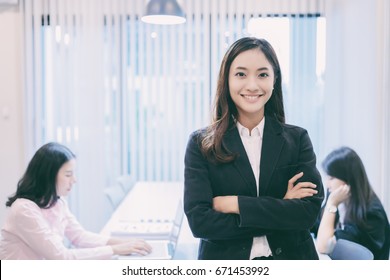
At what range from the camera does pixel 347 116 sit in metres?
1.79

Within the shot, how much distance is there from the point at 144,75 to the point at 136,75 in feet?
0.11

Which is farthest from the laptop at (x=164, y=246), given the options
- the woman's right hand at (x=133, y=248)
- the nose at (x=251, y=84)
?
the nose at (x=251, y=84)

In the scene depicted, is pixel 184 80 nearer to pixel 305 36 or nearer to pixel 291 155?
pixel 305 36

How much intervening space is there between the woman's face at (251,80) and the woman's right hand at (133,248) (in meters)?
0.56

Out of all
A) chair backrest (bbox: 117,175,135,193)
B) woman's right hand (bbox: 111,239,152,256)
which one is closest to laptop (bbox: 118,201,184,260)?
woman's right hand (bbox: 111,239,152,256)

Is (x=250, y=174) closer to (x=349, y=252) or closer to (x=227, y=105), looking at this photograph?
(x=227, y=105)

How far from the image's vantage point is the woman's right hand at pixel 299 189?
58.1 inches

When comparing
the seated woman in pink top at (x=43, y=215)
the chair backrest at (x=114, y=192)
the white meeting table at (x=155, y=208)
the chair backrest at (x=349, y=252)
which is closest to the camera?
the chair backrest at (x=349, y=252)

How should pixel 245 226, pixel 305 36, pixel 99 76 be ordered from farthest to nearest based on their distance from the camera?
pixel 99 76 → pixel 305 36 → pixel 245 226

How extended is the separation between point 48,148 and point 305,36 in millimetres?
924

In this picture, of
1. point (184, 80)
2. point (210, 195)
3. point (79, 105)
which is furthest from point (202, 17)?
point (210, 195)

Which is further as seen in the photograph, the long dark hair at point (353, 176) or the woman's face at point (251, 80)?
the long dark hair at point (353, 176)

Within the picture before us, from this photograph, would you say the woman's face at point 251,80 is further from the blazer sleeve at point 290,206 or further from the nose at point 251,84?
the blazer sleeve at point 290,206

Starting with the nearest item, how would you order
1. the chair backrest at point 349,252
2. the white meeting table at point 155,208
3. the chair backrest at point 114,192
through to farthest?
the chair backrest at point 349,252
the white meeting table at point 155,208
the chair backrest at point 114,192
